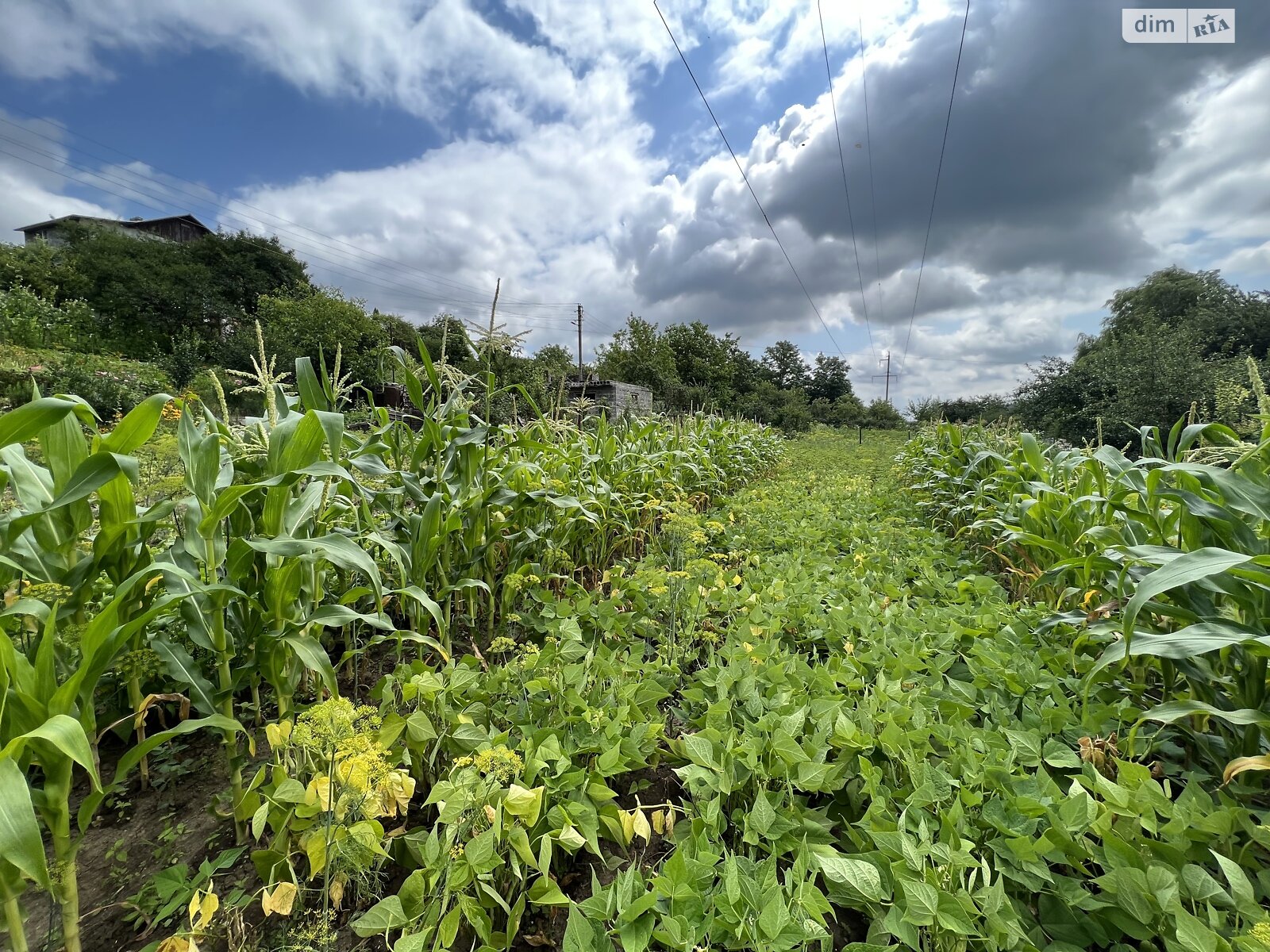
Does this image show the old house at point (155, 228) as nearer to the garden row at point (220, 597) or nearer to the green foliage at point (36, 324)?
the green foliage at point (36, 324)

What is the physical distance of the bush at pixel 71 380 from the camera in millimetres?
10344

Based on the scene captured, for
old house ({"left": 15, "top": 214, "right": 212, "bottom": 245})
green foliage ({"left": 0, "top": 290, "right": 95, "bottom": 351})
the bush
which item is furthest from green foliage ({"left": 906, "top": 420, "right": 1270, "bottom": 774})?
old house ({"left": 15, "top": 214, "right": 212, "bottom": 245})

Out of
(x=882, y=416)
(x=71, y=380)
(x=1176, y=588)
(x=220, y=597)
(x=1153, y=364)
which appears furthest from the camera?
(x=882, y=416)

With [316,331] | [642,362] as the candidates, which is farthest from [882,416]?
[316,331]

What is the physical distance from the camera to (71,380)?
462 inches

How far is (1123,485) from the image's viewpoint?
2193 millimetres

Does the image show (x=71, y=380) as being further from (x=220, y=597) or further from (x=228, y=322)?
(x=228, y=322)

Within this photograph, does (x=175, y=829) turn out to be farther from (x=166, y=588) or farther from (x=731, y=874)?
(x=731, y=874)

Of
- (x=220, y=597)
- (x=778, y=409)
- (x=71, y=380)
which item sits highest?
(x=778, y=409)

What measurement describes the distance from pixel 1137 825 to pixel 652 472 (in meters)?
3.60

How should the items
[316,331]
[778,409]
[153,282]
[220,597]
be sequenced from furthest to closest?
[778,409], [153,282], [316,331], [220,597]

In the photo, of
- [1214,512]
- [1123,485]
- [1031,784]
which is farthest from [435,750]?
[1123,485]

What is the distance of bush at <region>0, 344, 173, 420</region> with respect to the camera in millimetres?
10344

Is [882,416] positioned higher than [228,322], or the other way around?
[228,322]
